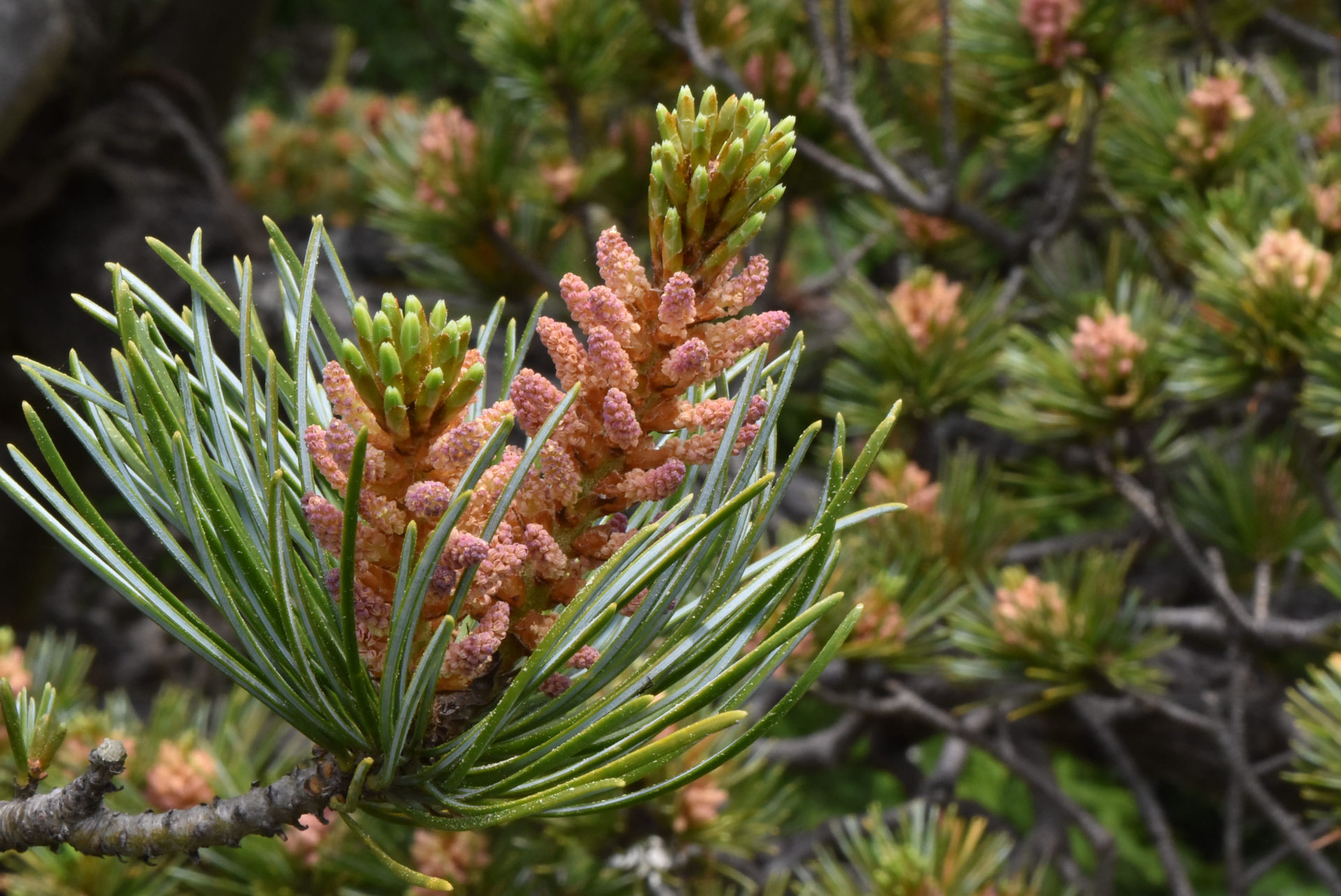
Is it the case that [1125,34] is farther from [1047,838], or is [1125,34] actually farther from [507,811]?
[507,811]

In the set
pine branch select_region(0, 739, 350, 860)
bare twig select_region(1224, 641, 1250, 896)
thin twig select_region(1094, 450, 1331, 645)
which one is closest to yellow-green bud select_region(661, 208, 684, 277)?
pine branch select_region(0, 739, 350, 860)

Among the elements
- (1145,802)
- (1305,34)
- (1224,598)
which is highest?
(1305,34)

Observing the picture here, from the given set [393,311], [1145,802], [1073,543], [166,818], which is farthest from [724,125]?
[1073,543]

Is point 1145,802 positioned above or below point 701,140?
below

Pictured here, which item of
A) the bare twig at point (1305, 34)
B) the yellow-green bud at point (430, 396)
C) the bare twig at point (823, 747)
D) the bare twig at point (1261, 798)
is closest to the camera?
the yellow-green bud at point (430, 396)

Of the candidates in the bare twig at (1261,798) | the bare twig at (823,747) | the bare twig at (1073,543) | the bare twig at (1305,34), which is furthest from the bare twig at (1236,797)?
the bare twig at (1305,34)

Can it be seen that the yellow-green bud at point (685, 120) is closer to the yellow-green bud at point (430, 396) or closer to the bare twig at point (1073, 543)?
the yellow-green bud at point (430, 396)

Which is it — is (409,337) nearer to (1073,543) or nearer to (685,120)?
(685,120)

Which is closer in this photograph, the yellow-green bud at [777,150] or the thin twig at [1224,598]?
the yellow-green bud at [777,150]

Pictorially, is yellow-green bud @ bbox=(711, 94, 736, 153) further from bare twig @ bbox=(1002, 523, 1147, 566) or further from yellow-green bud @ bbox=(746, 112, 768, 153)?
bare twig @ bbox=(1002, 523, 1147, 566)

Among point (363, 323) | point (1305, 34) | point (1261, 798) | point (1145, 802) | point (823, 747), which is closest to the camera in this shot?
point (363, 323)
